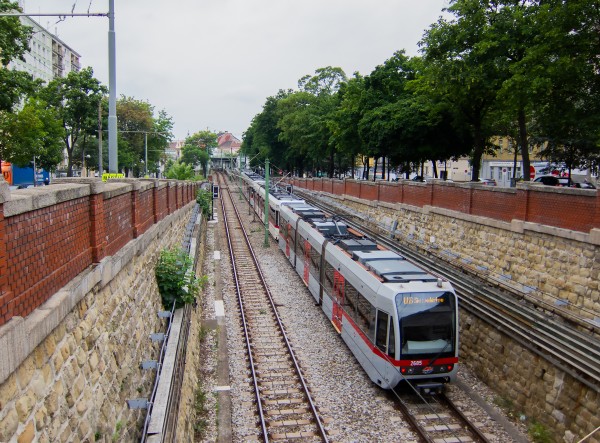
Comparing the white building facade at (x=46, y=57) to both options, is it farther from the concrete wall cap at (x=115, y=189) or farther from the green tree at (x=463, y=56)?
the concrete wall cap at (x=115, y=189)

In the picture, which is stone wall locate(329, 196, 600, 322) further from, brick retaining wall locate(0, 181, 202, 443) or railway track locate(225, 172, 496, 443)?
brick retaining wall locate(0, 181, 202, 443)

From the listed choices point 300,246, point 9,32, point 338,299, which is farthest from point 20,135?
point 338,299

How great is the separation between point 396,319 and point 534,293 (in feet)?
17.2

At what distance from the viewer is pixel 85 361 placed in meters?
5.88

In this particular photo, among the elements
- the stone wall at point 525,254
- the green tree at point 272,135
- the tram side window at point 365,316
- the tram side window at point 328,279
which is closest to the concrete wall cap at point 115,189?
the tram side window at point 365,316

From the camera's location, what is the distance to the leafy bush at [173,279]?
465 inches

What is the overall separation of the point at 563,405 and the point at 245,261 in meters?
17.5

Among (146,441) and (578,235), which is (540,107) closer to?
(578,235)

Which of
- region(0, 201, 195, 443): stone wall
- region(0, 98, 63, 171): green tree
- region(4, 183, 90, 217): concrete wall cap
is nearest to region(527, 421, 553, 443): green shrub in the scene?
region(0, 201, 195, 443): stone wall

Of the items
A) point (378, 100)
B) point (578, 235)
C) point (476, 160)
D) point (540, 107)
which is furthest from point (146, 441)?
point (378, 100)

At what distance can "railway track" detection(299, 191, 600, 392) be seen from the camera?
1023 centimetres

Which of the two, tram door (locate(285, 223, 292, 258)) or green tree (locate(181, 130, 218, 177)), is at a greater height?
green tree (locate(181, 130, 218, 177))

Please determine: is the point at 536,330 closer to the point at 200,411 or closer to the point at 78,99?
the point at 200,411

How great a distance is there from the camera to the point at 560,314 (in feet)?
41.9
